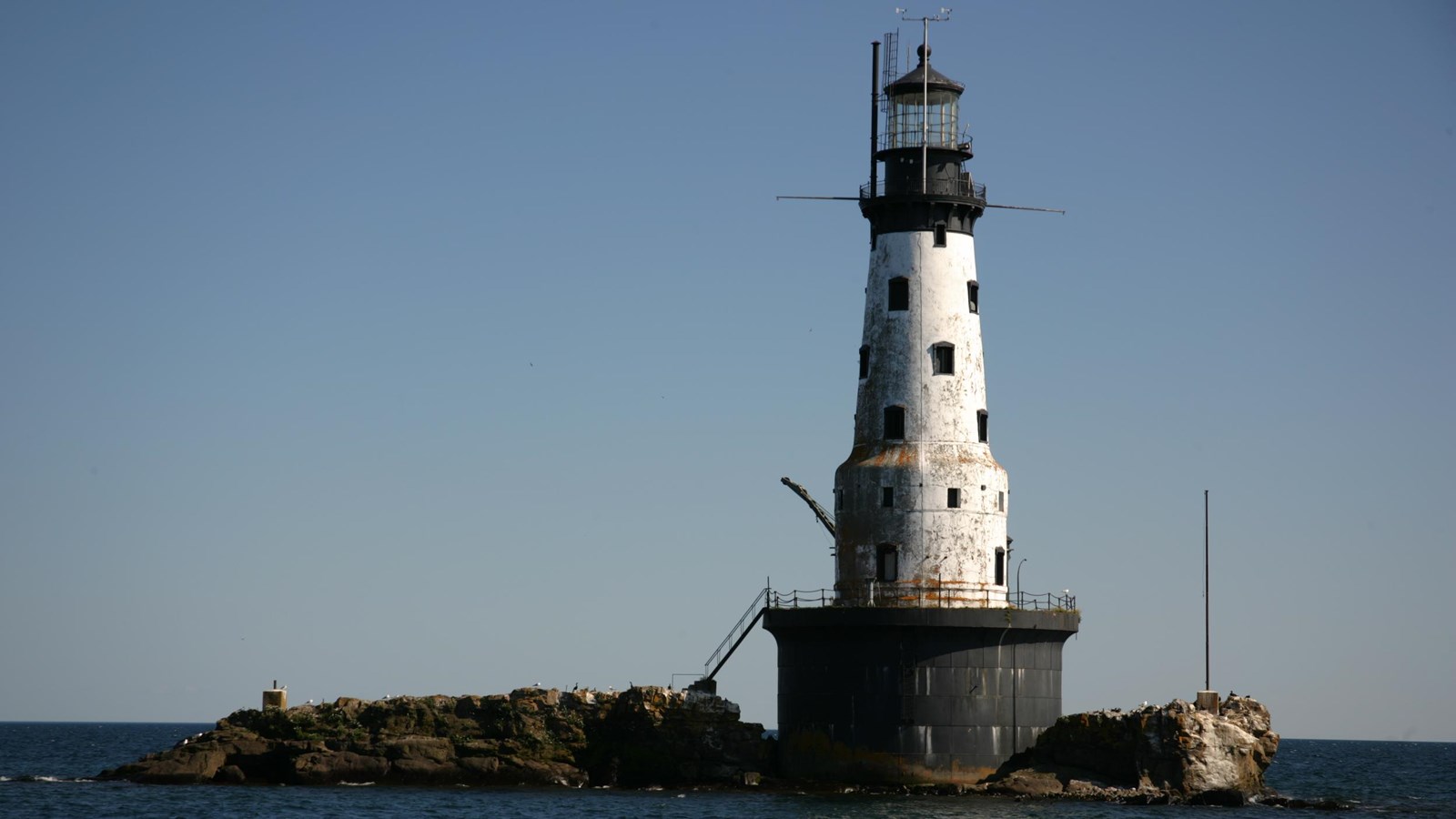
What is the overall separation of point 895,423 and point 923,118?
895 centimetres

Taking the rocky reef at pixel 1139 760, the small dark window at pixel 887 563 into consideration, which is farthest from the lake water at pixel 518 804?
the small dark window at pixel 887 563

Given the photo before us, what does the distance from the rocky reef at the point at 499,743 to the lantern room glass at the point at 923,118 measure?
17.3m

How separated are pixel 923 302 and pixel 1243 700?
14.6 metres

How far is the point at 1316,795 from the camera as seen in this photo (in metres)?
67.6

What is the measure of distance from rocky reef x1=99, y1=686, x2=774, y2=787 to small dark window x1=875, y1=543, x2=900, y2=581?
6.26 meters

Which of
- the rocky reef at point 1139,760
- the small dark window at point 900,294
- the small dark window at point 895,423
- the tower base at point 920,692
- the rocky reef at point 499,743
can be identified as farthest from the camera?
the rocky reef at point 499,743

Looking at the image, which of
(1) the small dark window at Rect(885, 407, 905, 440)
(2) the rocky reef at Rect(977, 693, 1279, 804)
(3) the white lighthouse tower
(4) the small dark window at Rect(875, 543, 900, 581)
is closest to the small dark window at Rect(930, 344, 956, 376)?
(3) the white lighthouse tower

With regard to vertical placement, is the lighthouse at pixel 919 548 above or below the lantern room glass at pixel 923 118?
below

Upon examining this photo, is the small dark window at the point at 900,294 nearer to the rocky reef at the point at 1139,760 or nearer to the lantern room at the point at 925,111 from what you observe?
the lantern room at the point at 925,111

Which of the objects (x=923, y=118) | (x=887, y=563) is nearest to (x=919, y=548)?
(x=887, y=563)

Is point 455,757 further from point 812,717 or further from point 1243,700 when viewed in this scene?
point 1243,700

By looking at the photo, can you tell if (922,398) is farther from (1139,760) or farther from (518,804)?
(518,804)

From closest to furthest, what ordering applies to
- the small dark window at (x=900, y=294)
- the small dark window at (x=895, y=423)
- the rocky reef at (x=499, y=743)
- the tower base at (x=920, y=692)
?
1. the tower base at (x=920, y=692)
2. the small dark window at (x=895, y=423)
3. the small dark window at (x=900, y=294)
4. the rocky reef at (x=499, y=743)

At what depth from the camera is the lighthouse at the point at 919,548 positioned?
54.8 metres
